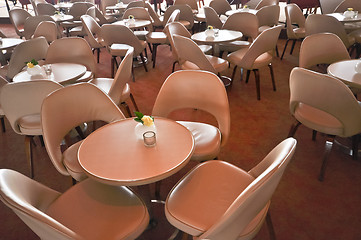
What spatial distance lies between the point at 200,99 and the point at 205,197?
2.81 ft

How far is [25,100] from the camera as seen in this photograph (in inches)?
86.2

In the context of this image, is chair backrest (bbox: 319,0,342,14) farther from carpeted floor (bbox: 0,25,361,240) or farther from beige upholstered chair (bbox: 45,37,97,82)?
beige upholstered chair (bbox: 45,37,97,82)

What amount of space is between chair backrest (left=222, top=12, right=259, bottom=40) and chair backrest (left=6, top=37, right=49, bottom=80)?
2.49 meters

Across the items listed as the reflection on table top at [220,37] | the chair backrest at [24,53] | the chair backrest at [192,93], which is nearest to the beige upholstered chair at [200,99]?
the chair backrest at [192,93]

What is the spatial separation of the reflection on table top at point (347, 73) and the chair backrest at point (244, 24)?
1640mm

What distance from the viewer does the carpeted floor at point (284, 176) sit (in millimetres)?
1883

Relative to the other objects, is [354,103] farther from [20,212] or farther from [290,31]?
[290,31]

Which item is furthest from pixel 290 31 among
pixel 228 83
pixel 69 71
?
pixel 69 71

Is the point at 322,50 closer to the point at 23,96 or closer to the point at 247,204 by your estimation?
the point at 247,204

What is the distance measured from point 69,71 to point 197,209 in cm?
198

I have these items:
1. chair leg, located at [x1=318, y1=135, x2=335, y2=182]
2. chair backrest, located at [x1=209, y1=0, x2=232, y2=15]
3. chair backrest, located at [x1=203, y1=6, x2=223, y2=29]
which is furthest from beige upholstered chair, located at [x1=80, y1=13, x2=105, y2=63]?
chair leg, located at [x1=318, y1=135, x2=335, y2=182]

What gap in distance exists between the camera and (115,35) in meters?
4.05

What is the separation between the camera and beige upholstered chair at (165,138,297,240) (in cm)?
110


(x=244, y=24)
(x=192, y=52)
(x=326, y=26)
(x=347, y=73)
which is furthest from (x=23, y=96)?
(x=326, y=26)
